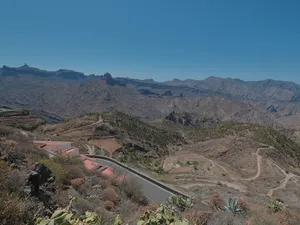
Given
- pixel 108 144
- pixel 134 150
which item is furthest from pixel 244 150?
pixel 108 144

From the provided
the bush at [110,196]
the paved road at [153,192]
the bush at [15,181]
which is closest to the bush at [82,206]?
the bush at [15,181]

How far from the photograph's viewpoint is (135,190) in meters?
16.8

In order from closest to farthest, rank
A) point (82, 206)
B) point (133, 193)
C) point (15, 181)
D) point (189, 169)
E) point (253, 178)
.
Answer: point (15, 181)
point (82, 206)
point (133, 193)
point (253, 178)
point (189, 169)

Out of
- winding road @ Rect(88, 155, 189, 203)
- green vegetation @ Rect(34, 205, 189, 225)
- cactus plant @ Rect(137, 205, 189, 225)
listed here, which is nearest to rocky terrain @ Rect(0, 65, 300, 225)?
green vegetation @ Rect(34, 205, 189, 225)

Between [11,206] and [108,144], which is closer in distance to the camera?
[11,206]

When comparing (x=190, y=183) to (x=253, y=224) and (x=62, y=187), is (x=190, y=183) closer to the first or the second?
(x=62, y=187)

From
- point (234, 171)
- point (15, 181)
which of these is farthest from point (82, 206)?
point (234, 171)

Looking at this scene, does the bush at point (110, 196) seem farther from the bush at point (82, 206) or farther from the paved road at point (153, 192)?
the paved road at point (153, 192)

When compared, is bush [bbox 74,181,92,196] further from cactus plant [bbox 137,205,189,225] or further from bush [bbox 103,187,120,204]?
cactus plant [bbox 137,205,189,225]

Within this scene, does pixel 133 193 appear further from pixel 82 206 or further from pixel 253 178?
pixel 253 178

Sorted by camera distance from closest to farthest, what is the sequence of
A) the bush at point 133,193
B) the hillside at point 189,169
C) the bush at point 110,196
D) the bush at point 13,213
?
the bush at point 13,213 → the hillside at point 189,169 → the bush at point 110,196 → the bush at point 133,193

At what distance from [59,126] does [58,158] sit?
75001 millimetres


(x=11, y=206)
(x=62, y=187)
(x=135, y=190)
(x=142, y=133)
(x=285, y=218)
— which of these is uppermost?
(x=11, y=206)

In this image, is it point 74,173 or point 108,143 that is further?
point 108,143
